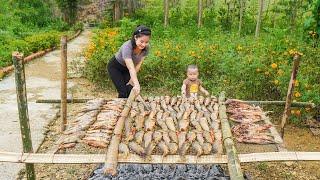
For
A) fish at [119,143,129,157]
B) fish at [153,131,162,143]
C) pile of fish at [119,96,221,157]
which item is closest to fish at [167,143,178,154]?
pile of fish at [119,96,221,157]

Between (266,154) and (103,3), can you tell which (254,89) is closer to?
(266,154)

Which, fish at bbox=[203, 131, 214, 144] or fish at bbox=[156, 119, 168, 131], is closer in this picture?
fish at bbox=[203, 131, 214, 144]

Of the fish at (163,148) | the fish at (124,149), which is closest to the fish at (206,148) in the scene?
the fish at (163,148)

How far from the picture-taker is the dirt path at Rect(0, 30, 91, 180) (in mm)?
6461

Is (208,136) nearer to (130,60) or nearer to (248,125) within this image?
(248,125)

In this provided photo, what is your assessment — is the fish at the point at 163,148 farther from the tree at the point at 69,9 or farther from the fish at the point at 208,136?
the tree at the point at 69,9

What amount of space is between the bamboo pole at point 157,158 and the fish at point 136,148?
46 millimetres

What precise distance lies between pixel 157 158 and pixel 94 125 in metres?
0.94

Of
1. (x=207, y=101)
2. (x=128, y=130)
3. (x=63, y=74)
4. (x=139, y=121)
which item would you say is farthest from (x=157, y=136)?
(x=63, y=74)

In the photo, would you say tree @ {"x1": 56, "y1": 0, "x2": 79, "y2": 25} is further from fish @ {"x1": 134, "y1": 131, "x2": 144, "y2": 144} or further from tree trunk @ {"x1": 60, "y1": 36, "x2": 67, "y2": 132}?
fish @ {"x1": 134, "y1": 131, "x2": 144, "y2": 144}

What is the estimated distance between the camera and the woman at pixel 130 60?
5238 mm

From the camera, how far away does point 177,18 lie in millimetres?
18969

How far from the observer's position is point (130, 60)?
5438 millimetres

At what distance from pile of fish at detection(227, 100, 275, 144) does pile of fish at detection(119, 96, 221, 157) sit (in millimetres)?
219
